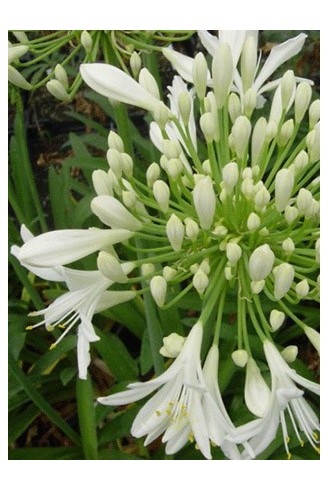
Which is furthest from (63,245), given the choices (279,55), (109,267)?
(279,55)

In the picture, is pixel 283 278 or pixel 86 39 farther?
pixel 86 39

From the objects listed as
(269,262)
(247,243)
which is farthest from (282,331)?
(269,262)

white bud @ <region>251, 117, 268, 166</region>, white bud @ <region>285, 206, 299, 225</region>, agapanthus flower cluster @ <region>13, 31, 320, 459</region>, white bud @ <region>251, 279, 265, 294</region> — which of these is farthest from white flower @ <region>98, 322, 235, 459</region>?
white bud @ <region>251, 117, 268, 166</region>

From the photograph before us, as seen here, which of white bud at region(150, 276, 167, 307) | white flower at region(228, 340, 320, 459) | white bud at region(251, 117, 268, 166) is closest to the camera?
white flower at region(228, 340, 320, 459)

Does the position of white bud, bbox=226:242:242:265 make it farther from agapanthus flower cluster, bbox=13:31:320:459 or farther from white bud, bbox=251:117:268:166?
white bud, bbox=251:117:268:166

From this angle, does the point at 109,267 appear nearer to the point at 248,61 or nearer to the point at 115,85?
the point at 115,85

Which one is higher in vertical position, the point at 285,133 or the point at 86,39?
the point at 86,39

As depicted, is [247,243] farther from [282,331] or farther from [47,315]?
[282,331]
